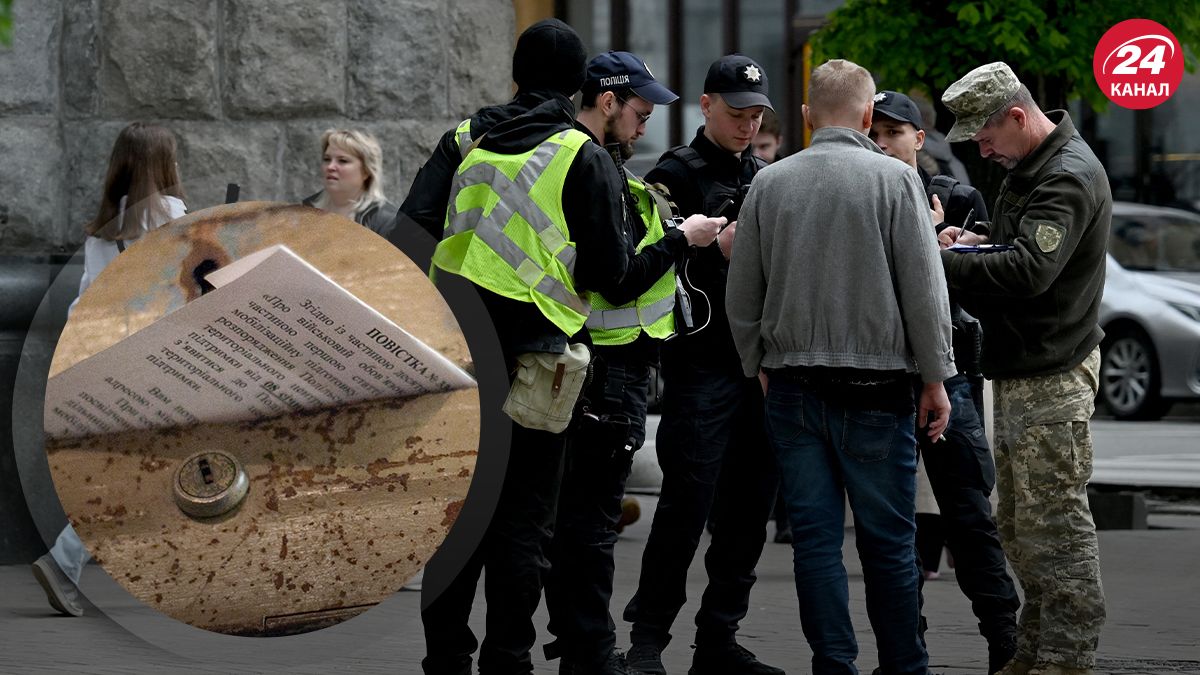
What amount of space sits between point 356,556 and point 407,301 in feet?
1.91

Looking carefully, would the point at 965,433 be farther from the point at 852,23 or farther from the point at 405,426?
the point at 852,23

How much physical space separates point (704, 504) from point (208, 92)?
11.0ft

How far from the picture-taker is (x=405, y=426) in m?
4.45

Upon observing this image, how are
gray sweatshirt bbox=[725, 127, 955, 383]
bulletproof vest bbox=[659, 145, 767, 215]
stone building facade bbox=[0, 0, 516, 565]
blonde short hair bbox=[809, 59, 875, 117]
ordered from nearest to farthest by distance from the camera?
gray sweatshirt bbox=[725, 127, 955, 383] → blonde short hair bbox=[809, 59, 875, 117] → bulletproof vest bbox=[659, 145, 767, 215] → stone building facade bbox=[0, 0, 516, 565]

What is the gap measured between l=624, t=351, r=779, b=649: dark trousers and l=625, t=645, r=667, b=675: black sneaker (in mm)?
36

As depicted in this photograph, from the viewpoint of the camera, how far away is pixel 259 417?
171 inches

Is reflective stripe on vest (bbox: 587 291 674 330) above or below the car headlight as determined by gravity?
above

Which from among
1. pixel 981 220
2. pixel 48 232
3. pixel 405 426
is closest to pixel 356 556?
pixel 405 426

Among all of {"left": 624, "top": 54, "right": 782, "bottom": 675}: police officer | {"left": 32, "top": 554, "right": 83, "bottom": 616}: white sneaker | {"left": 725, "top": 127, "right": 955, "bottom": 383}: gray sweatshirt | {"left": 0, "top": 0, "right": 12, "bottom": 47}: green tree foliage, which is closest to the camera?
{"left": 725, "top": 127, "right": 955, "bottom": 383}: gray sweatshirt

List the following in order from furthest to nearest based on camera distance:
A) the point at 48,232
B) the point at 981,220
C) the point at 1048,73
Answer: the point at 1048,73, the point at 48,232, the point at 981,220

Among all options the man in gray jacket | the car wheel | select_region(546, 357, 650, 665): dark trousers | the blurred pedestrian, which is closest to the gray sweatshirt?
the man in gray jacket

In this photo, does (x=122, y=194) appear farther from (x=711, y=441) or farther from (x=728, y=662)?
(x=728, y=662)

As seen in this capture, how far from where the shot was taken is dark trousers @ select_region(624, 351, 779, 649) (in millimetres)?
6090

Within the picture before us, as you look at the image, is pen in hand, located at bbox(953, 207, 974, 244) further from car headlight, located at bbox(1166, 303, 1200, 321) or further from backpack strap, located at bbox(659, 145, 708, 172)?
car headlight, located at bbox(1166, 303, 1200, 321)
